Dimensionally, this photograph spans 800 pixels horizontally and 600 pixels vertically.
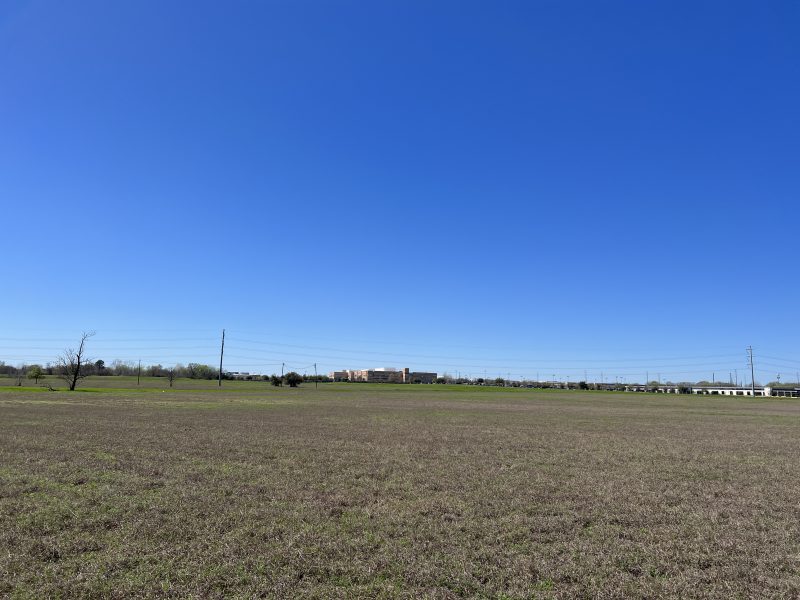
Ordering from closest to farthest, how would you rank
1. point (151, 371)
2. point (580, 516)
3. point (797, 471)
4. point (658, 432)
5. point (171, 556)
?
1. point (171, 556)
2. point (580, 516)
3. point (797, 471)
4. point (658, 432)
5. point (151, 371)

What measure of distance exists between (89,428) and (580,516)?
71.0 feet

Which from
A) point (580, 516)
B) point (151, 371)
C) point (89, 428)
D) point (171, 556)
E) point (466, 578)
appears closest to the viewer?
point (466, 578)

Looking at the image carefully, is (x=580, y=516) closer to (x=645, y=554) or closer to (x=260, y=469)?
(x=645, y=554)

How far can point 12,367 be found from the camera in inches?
7820

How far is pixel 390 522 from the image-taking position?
823cm

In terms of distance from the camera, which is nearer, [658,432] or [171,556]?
[171,556]

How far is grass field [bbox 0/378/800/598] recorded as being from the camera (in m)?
5.80

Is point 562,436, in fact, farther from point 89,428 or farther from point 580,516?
point 89,428

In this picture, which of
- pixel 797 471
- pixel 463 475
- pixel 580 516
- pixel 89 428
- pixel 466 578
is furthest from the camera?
pixel 89 428

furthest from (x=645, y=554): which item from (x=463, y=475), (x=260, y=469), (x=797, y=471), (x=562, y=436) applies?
(x=562, y=436)

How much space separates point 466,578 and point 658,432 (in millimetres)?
23343

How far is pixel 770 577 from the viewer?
239 inches

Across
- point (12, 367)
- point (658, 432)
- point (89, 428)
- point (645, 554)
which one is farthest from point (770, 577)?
point (12, 367)

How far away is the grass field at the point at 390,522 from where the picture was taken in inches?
229
